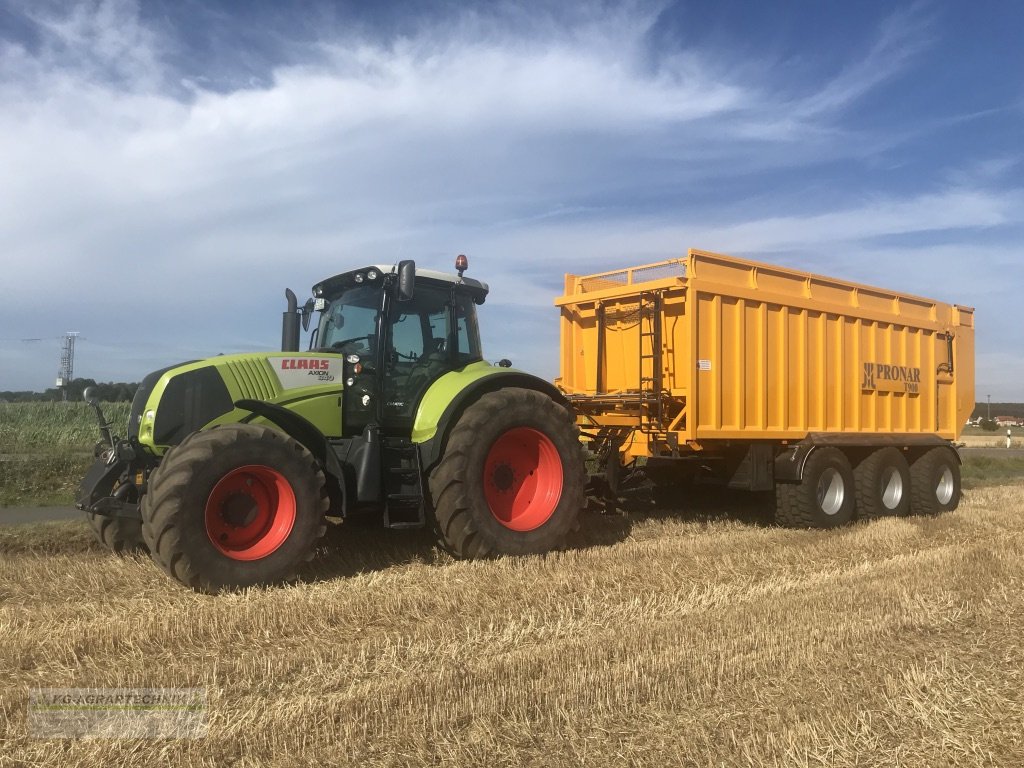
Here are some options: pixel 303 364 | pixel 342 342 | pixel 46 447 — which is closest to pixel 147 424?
pixel 303 364

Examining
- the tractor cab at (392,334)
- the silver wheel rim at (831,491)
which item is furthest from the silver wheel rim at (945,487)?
the tractor cab at (392,334)

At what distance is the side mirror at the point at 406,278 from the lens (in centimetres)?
694

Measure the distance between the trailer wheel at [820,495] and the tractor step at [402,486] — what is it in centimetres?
463

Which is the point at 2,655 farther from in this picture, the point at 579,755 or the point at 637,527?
the point at 637,527

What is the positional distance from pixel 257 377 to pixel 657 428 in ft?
14.0

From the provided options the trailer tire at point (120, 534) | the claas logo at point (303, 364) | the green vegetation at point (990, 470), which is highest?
the claas logo at point (303, 364)

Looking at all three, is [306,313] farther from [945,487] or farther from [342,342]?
[945,487]

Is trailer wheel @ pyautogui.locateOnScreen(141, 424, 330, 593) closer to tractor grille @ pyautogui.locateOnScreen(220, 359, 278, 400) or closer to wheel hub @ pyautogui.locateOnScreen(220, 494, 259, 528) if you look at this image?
wheel hub @ pyautogui.locateOnScreen(220, 494, 259, 528)

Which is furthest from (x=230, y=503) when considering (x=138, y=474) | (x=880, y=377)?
(x=880, y=377)

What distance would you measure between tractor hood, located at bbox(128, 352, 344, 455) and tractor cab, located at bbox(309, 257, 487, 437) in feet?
0.63

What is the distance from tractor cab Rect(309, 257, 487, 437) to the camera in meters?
7.32

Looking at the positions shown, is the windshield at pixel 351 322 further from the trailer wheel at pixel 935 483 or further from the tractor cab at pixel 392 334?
the trailer wheel at pixel 935 483

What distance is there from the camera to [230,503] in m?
6.19

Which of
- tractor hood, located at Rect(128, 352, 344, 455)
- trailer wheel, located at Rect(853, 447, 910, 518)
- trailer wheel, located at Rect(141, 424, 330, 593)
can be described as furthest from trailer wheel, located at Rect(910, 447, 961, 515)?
trailer wheel, located at Rect(141, 424, 330, 593)
